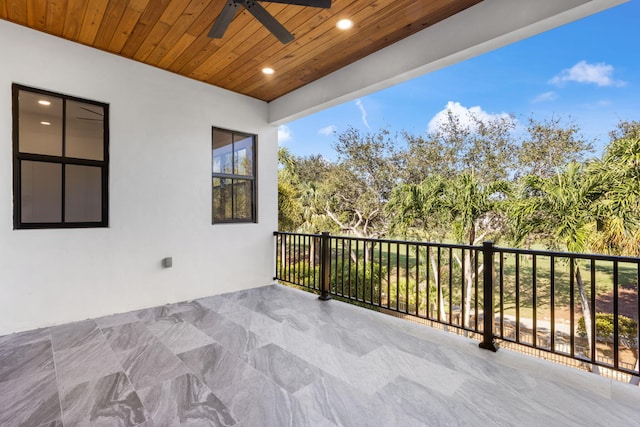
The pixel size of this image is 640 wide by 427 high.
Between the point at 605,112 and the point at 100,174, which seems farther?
the point at 605,112

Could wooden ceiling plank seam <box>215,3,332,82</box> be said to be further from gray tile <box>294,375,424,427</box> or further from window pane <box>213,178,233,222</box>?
gray tile <box>294,375,424,427</box>

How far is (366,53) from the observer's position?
3.31m

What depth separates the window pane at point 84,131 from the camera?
3.26m

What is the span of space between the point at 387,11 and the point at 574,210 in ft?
13.5

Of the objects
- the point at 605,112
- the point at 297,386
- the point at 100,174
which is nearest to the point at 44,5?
the point at 100,174

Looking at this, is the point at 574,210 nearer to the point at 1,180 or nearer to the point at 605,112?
the point at 605,112

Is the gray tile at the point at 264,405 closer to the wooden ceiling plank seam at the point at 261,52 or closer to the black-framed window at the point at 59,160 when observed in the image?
the black-framed window at the point at 59,160

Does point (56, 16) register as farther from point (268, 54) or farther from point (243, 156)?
point (243, 156)

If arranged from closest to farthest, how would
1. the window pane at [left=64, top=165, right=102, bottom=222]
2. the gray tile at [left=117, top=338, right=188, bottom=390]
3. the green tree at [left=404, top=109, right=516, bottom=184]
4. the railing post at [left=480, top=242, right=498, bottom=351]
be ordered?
the gray tile at [left=117, top=338, right=188, bottom=390] < the railing post at [left=480, top=242, right=498, bottom=351] < the window pane at [left=64, top=165, right=102, bottom=222] < the green tree at [left=404, top=109, right=516, bottom=184]

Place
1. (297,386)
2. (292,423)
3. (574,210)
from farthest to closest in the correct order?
1. (574,210)
2. (297,386)
3. (292,423)

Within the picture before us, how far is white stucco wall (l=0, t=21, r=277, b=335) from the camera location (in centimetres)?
282

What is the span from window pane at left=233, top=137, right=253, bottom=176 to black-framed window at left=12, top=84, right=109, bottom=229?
1.65 meters

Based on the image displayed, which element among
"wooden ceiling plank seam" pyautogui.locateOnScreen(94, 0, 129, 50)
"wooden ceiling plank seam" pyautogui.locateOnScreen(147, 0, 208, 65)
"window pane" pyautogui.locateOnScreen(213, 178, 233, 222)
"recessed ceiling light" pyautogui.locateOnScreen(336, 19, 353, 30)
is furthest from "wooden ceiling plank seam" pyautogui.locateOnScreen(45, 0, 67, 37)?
"recessed ceiling light" pyautogui.locateOnScreen(336, 19, 353, 30)

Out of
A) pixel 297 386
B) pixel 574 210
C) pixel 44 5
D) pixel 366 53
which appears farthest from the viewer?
pixel 574 210
